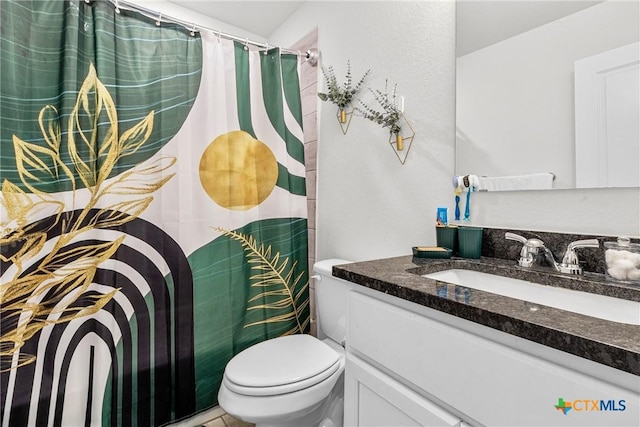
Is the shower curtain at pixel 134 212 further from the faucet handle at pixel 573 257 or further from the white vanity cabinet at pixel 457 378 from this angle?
the faucet handle at pixel 573 257

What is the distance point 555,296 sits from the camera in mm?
788

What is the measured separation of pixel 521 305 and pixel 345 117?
131 centimetres

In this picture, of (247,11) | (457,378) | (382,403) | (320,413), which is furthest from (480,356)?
(247,11)

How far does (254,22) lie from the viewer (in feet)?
7.18

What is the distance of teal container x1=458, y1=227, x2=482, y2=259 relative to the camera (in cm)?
106

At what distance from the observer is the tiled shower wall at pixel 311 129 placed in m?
1.94

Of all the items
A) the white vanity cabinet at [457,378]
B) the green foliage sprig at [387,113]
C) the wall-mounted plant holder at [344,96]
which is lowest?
the white vanity cabinet at [457,378]

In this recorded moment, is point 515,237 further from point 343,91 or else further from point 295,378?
point 343,91

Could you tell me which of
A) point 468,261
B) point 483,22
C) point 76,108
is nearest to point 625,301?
point 468,261

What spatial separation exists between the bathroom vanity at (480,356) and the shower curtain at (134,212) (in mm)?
879

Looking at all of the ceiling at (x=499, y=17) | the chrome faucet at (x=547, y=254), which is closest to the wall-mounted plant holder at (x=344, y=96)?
the ceiling at (x=499, y=17)

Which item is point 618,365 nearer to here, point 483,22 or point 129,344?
point 483,22

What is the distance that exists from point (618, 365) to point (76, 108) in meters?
1.72

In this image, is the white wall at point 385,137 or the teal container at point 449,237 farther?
the white wall at point 385,137
